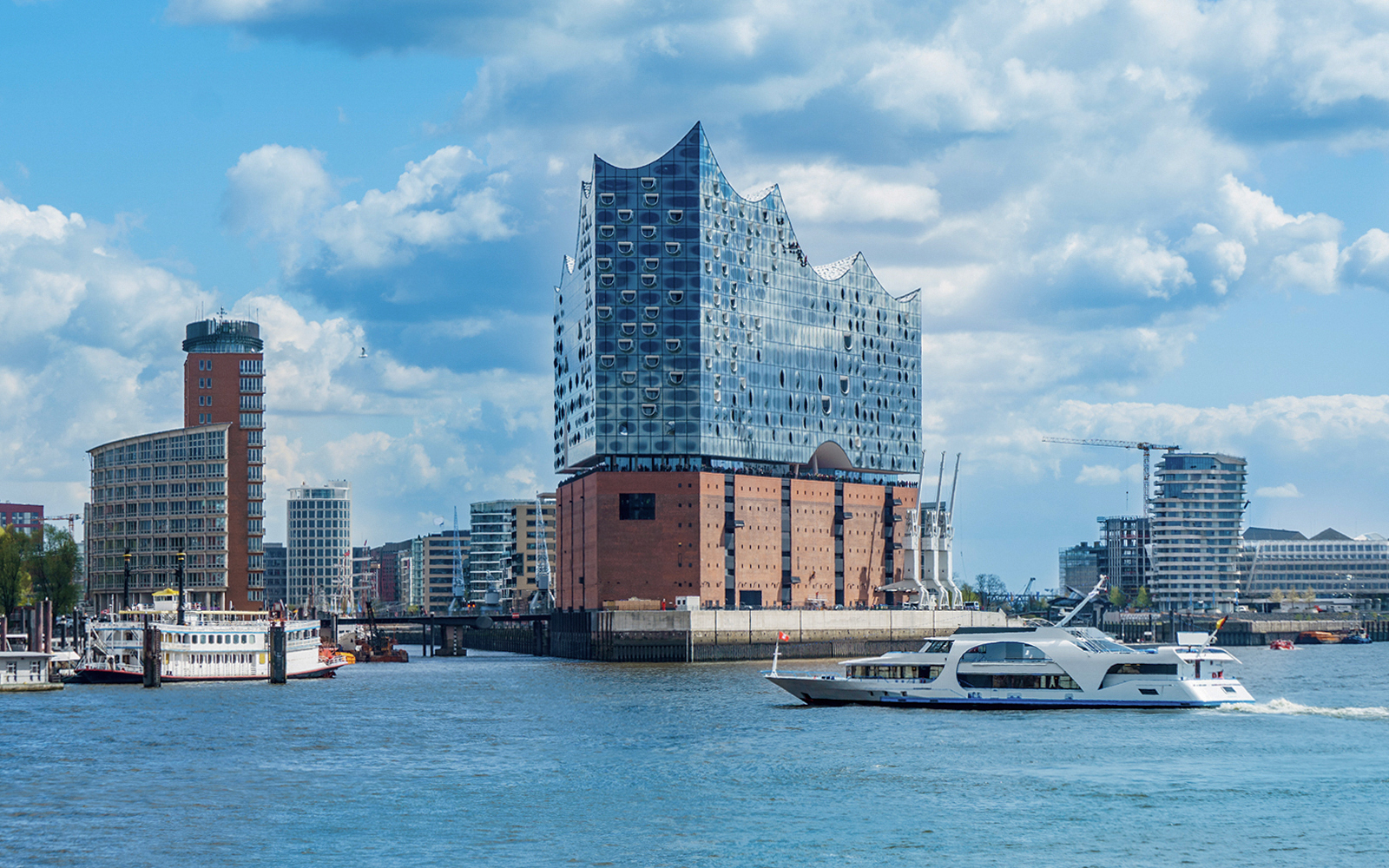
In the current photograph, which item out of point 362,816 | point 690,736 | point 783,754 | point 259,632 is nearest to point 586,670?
point 259,632

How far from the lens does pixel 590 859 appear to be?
170 feet

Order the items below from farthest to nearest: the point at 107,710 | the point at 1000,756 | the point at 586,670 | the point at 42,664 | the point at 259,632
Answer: the point at 586,670
the point at 259,632
the point at 42,664
the point at 107,710
the point at 1000,756

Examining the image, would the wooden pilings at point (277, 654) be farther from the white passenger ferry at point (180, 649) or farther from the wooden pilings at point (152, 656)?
the wooden pilings at point (152, 656)

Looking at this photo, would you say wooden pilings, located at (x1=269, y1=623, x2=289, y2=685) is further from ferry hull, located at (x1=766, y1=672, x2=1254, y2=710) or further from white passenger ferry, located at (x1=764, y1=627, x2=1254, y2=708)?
white passenger ferry, located at (x1=764, y1=627, x2=1254, y2=708)

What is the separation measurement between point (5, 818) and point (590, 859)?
23.4 meters

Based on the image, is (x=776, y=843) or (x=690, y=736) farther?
(x=690, y=736)

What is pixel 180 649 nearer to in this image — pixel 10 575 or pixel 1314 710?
pixel 10 575

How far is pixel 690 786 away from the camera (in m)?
68.6

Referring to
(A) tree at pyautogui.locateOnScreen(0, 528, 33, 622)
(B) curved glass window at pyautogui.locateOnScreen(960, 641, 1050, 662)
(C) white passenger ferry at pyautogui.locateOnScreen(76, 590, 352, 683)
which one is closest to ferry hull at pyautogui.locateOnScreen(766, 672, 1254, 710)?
(B) curved glass window at pyautogui.locateOnScreen(960, 641, 1050, 662)

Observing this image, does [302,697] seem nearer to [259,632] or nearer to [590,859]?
Result: [259,632]

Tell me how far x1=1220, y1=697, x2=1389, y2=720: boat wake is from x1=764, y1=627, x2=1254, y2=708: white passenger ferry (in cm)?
103

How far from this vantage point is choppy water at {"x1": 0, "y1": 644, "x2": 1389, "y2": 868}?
176ft

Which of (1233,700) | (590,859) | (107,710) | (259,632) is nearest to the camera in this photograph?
(590,859)

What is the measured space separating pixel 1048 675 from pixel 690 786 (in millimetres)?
37008
